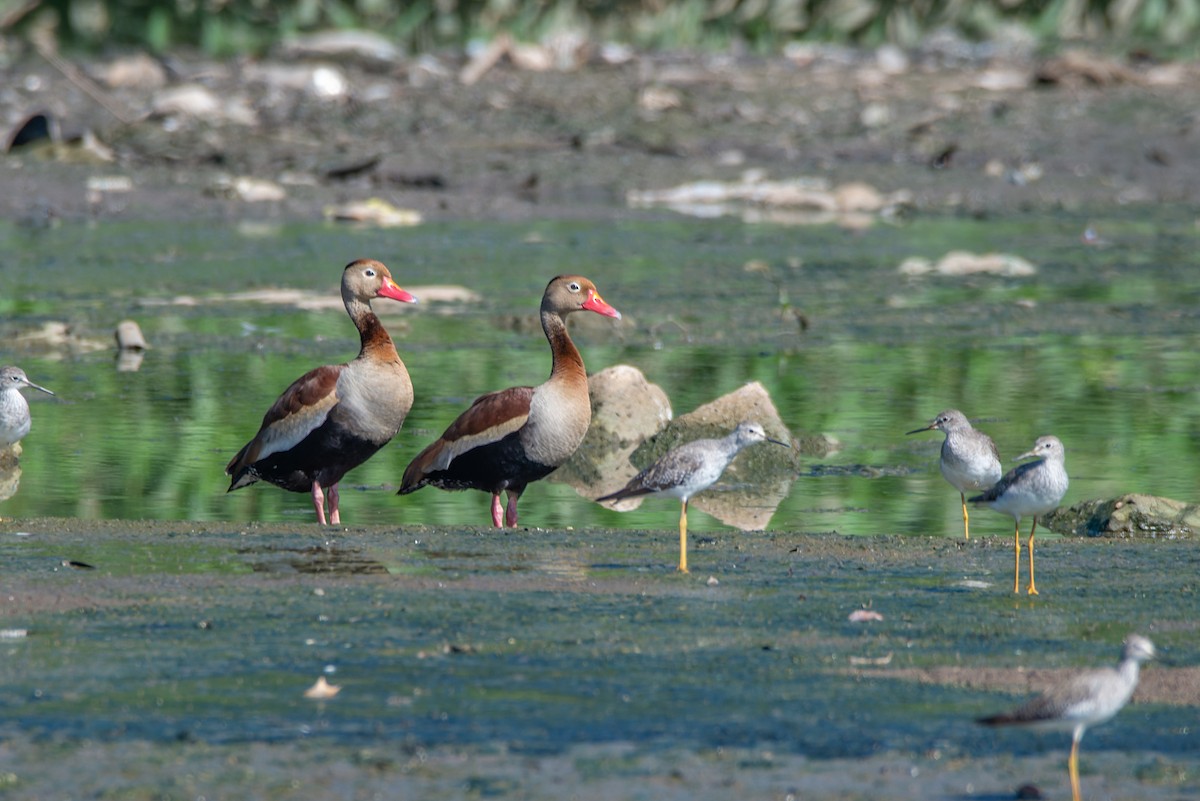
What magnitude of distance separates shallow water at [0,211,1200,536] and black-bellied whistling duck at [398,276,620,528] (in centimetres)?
A: 56

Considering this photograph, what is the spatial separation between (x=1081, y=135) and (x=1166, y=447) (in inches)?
562

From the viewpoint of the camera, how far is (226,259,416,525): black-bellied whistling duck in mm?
9188

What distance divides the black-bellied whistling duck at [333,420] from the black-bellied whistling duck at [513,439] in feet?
0.99

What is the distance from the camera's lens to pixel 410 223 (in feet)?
70.0

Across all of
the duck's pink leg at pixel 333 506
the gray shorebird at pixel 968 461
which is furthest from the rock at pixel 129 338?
the gray shorebird at pixel 968 461

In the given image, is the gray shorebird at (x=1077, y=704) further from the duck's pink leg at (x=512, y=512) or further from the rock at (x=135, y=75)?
the rock at (x=135, y=75)

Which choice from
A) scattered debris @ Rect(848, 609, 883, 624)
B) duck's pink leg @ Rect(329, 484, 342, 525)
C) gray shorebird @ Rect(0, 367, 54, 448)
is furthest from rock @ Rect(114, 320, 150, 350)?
scattered debris @ Rect(848, 609, 883, 624)

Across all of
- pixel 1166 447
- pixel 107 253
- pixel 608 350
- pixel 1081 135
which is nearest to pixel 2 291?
pixel 107 253

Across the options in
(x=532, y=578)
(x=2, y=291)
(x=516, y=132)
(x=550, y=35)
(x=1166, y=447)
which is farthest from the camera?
(x=550, y=35)

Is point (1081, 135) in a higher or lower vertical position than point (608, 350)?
higher

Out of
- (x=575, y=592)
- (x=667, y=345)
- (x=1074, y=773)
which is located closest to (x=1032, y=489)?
(x=575, y=592)

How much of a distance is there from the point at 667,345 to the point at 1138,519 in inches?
244

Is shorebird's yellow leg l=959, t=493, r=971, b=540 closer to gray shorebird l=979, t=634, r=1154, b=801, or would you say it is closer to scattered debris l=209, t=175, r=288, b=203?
gray shorebird l=979, t=634, r=1154, b=801

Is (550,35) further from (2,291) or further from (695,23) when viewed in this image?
(2,291)
